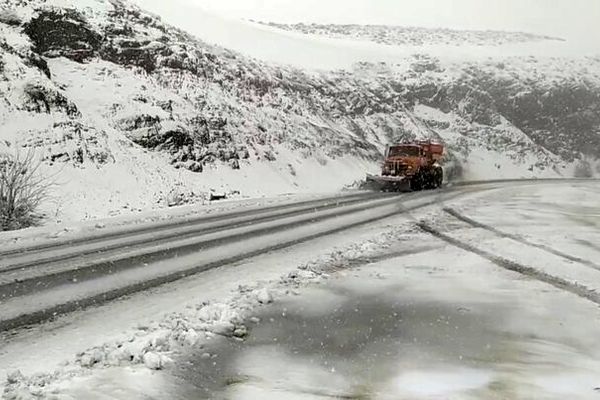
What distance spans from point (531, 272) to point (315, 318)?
14.2 feet

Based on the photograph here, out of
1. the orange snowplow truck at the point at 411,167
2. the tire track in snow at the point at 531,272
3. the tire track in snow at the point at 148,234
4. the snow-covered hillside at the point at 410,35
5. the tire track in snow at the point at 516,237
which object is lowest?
the tire track in snow at the point at 148,234

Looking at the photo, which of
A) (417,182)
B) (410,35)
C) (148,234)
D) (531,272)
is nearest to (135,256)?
(148,234)

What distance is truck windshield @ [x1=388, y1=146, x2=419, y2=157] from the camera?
25.2 m

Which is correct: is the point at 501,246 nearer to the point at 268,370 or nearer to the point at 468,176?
the point at 268,370

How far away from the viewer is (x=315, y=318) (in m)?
6.09

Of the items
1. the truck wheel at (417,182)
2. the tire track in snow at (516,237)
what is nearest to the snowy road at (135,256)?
the tire track in snow at (516,237)

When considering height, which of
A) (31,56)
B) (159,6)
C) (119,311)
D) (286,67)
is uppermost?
(159,6)

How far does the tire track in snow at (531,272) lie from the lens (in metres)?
7.49

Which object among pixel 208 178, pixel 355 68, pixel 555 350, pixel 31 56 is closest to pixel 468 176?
pixel 355 68

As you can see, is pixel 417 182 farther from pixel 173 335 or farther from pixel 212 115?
pixel 173 335

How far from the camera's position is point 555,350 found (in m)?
5.21

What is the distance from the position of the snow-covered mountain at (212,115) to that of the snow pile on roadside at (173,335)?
8.88 meters

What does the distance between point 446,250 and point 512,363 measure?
5583 millimetres

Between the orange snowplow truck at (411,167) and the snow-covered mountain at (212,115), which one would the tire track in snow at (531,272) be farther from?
the orange snowplow truck at (411,167)
